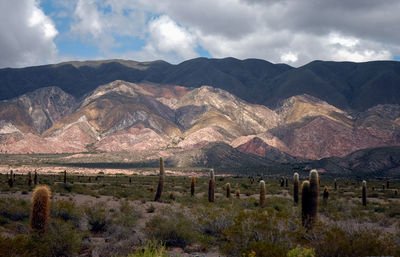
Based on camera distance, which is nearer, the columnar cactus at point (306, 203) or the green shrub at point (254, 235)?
the green shrub at point (254, 235)

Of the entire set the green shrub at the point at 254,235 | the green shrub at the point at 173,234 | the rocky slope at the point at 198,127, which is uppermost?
the rocky slope at the point at 198,127

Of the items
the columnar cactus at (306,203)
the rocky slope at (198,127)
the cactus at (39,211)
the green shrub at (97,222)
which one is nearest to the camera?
the cactus at (39,211)

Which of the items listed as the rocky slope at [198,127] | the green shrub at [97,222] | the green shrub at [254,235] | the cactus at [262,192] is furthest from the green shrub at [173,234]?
the rocky slope at [198,127]

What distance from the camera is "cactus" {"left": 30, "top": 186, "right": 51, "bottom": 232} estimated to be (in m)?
11.3

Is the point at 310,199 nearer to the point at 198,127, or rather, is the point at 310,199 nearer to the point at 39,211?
the point at 39,211

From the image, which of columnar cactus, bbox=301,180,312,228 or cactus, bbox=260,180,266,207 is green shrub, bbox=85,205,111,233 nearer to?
columnar cactus, bbox=301,180,312,228

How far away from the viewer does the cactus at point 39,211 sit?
11.3m

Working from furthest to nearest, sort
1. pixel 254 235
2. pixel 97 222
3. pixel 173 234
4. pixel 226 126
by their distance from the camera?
pixel 226 126, pixel 97 222, pixel 173 234, pixel 254 235

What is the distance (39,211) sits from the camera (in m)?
11.4

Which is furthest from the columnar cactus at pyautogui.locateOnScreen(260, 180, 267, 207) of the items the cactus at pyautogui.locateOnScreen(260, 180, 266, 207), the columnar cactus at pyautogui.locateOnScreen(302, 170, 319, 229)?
the columnar cactus at pyautogui.locateOnScreen(302, 170, 319, 229)

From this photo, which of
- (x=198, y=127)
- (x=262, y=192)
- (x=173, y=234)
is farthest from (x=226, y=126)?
(x=173, y=234)

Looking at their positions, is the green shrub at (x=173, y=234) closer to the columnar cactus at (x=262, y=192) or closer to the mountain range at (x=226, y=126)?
the columnar cactus at (x=262, y=192)

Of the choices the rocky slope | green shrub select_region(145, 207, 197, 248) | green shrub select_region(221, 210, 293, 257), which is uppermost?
the rocky slope

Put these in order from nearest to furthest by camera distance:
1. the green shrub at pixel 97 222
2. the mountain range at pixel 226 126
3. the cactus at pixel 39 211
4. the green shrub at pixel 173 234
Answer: the cactus at pixel 39 211
the green shrub at pixel 173 234
the green shrub at pixel 97 222
the mountain range at pixel 226 126
